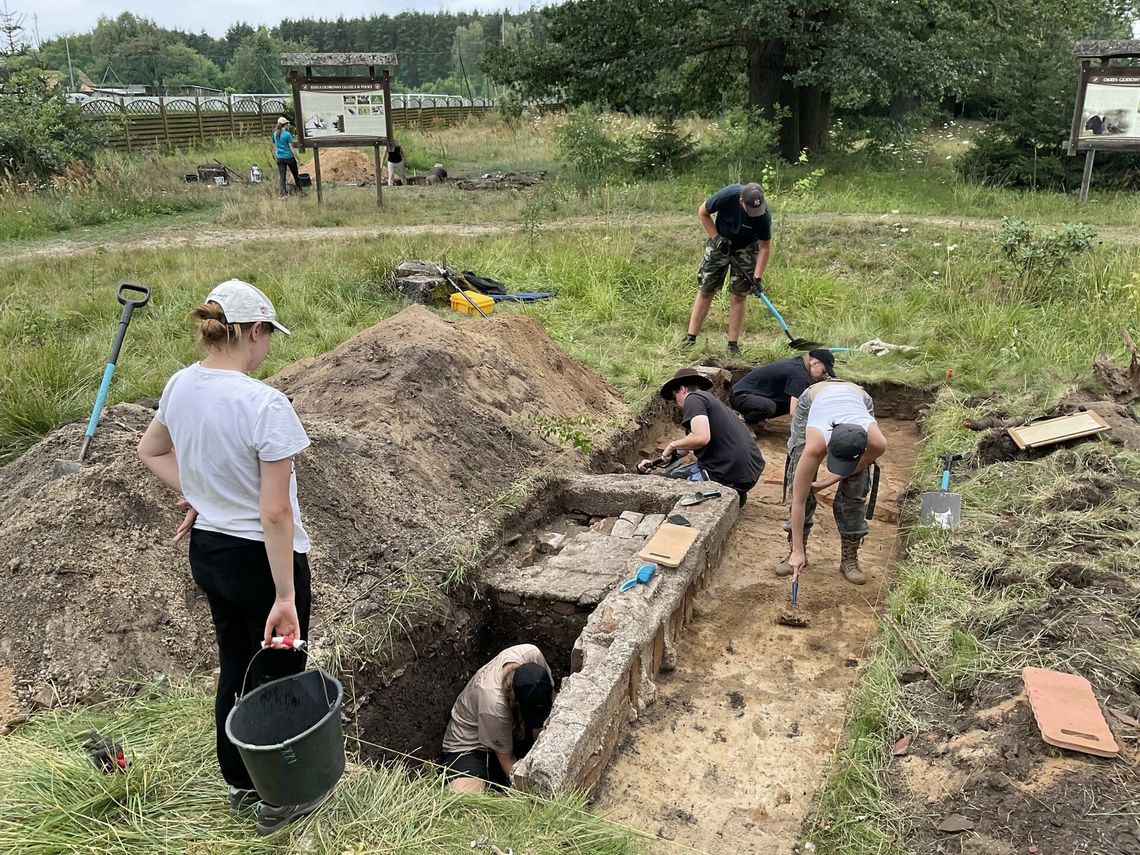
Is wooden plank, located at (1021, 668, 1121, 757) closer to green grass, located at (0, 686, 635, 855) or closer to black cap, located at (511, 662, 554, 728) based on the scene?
green grass, located at (0, 686, 635, 855)

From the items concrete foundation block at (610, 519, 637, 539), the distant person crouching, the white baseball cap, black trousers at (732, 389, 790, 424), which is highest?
the distant person crouching

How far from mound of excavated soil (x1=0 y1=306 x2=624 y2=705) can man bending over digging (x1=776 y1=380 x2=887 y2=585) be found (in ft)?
5.93

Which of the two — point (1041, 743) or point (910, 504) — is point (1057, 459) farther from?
point (1041, 743)

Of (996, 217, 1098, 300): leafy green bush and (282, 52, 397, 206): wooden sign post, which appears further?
(282, 52, 397, 206): wooden sign post

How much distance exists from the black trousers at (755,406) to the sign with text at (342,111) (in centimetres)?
871

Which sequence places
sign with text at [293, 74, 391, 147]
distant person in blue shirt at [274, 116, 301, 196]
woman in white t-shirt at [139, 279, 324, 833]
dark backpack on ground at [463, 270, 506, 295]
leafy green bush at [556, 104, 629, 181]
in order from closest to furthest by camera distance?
woman in white t-shirt at [139, 279, 324, 833] → dark backpack on ground at [463, 270, 506, 295] → sign with text at [293, 74, 391, 147] → distant person in blue shirt at [274, 116, 301, 196] → leafy green bush at [556, 104, 629, 181]

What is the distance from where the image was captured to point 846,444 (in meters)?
4.48

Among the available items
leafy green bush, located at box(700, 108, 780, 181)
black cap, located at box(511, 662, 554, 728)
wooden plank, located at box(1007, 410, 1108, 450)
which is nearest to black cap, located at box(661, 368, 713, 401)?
wooden plank, located at box(1007, 410, 1108, 450)

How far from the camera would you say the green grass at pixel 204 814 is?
2602mm

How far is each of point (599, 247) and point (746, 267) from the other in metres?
2.85

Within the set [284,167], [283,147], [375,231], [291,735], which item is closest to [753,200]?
[291,735]

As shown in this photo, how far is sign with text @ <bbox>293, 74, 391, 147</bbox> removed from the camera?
12.9m

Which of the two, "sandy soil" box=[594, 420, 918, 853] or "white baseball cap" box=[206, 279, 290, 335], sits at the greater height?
"white baseball cap" box=[206, 279, 290, 335]

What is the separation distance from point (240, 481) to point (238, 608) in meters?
0.41
